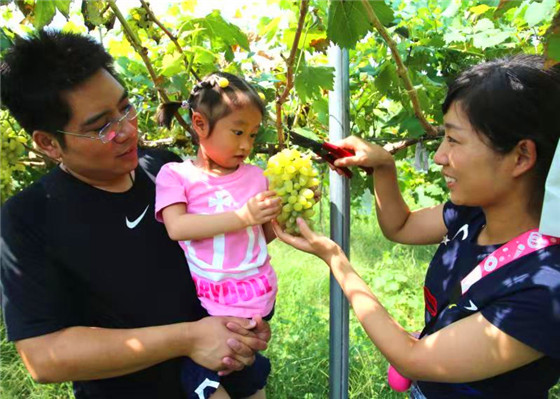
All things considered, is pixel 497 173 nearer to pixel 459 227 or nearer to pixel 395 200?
pixel 459 227

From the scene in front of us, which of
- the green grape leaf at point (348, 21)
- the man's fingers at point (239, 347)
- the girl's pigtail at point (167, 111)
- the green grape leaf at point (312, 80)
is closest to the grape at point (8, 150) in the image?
the girl's pigtail at point (167, 111)

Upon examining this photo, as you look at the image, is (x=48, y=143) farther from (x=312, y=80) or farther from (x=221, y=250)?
(x=312, y=80)

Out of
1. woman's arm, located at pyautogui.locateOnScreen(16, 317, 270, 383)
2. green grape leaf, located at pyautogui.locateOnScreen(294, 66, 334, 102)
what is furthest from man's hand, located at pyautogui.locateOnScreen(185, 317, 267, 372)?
green grape leaf, located at pyautogui.locateOnScreen(294, 66, 334, 102)

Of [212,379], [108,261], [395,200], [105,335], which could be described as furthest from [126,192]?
[395,200]

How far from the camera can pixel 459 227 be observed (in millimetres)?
1678

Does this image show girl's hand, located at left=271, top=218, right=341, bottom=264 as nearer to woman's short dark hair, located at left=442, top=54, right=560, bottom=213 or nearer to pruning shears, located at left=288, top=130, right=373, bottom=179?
pruning shears, located at left=288, top=130, right=373, bottom=179

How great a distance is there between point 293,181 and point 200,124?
42cm

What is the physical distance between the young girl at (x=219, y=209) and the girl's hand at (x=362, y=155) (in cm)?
30

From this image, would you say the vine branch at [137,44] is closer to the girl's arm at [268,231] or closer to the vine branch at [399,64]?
the girl's arm at [268,231]

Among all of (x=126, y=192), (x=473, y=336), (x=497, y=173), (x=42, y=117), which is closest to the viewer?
(x=473, y=336)

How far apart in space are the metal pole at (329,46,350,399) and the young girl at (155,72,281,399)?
0.25 m

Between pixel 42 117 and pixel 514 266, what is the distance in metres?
1.45

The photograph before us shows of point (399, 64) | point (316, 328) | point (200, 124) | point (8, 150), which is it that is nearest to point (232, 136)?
point (200, 124)

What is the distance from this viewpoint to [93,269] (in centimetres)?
158
